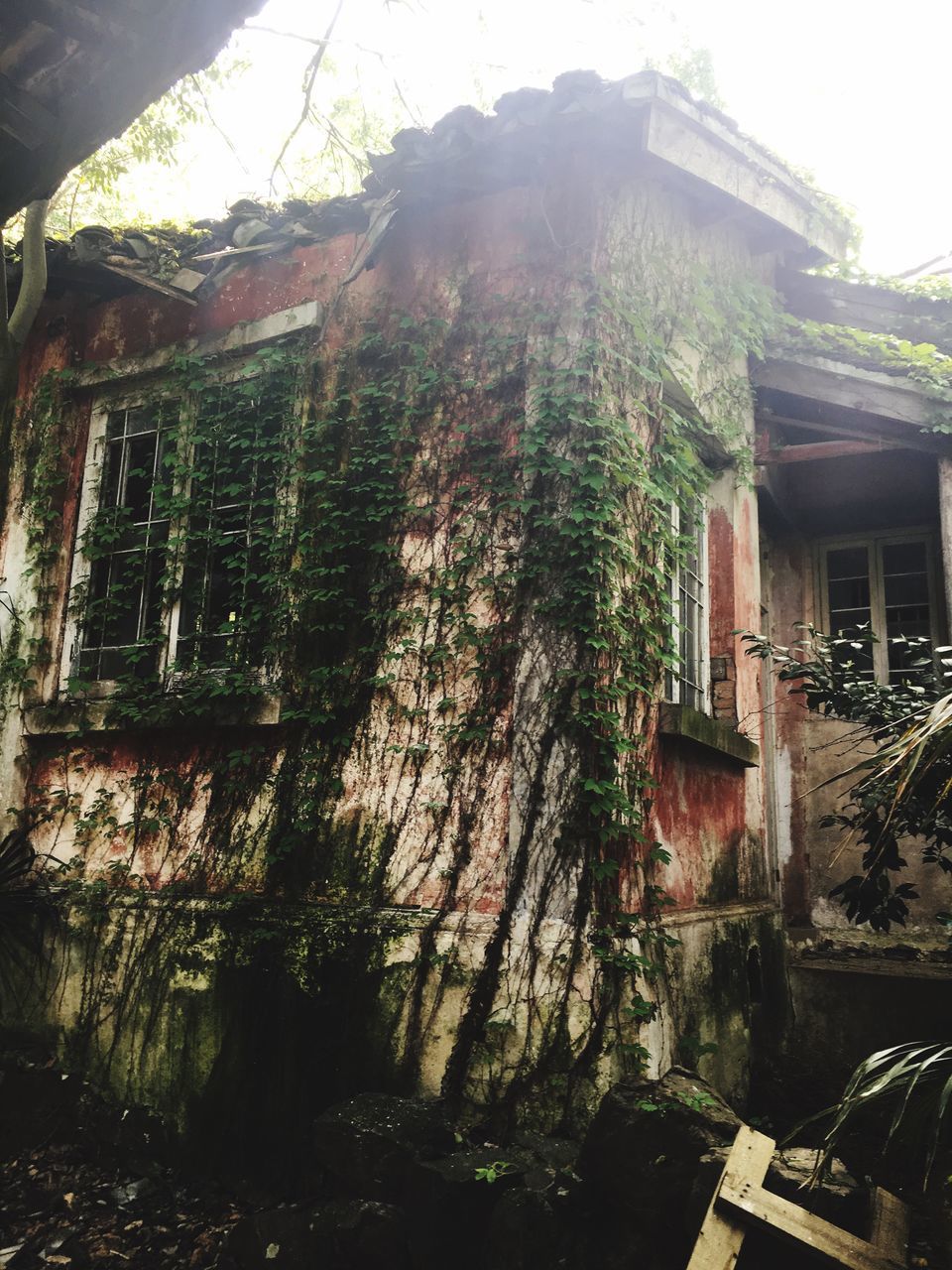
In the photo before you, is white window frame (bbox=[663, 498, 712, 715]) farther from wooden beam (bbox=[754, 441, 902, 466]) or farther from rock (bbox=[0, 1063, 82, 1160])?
rock (bbox=[0, 1063, 82, 1160])

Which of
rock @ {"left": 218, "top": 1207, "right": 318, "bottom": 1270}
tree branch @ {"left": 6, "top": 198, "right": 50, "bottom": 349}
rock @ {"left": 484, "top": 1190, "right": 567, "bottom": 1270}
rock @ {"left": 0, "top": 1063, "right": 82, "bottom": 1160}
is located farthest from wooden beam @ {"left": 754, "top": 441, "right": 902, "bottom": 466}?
rock @ {"left": 0, "top": 1063, "right": 82, "bottom": 1160}

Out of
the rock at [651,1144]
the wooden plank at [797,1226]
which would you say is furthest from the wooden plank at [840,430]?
the wooden plank at [797,1226]

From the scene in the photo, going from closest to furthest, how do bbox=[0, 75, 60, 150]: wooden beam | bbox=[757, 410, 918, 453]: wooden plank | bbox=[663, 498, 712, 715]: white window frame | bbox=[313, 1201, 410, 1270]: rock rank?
bbox=[0, 75, 60, 150]: wooden beam < bbox=[313, 1201, 410, 1270]: rock < bbox=[663, 498, 712, 715]: white window frame < bbox=[757, 410, 918, 453]: wooden plank

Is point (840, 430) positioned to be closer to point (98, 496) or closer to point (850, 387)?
point (850, 387)

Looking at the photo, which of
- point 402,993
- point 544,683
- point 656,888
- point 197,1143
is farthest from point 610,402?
point 197,1143

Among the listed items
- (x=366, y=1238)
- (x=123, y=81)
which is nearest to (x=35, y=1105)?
(x=366, y=1238)

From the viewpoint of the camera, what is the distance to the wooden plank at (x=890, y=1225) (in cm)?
315

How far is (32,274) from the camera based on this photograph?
571 cm

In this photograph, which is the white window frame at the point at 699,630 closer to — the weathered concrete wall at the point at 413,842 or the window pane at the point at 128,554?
the weathered concrete wall at the point at 413,842

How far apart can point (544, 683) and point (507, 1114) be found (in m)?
1.88

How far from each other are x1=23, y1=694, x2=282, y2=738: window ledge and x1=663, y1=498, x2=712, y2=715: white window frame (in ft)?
7.61

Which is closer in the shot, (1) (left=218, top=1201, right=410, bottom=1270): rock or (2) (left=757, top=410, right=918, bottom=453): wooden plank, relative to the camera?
(1) (left=218, top=1201, right=410, bottom=1270): rock

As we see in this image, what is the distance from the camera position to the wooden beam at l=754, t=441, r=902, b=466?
7000 mm

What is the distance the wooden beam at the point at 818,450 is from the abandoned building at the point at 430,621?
0.09 feet
